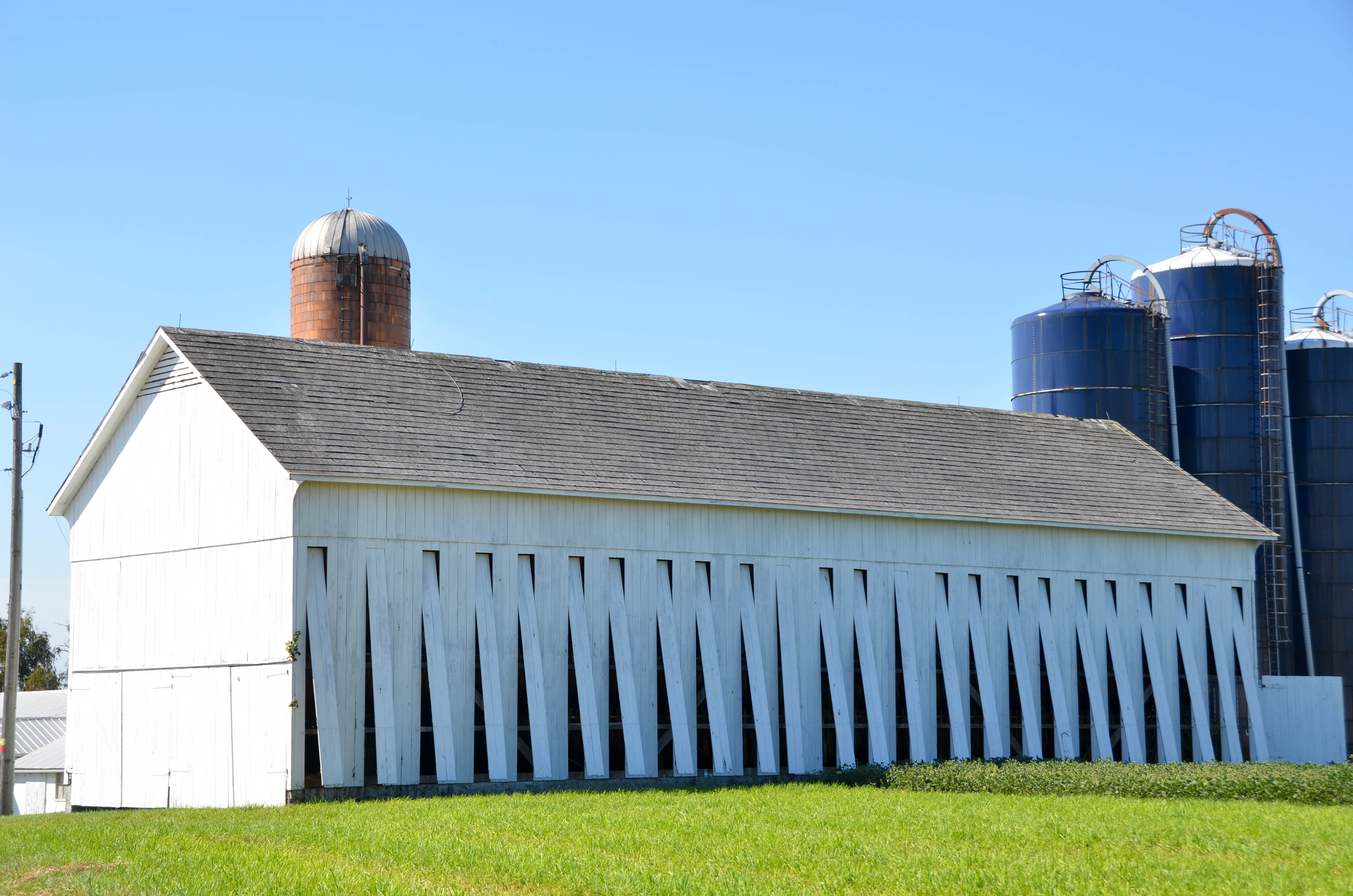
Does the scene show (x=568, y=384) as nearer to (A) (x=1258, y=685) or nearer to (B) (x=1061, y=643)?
(B) (x=1061, y=643)

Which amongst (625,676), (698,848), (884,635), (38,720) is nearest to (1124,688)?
(884,635)

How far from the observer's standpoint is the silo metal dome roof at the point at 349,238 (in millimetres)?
42656

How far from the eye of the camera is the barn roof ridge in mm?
30484

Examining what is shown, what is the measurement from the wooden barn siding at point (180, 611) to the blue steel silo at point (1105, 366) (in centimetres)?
2647

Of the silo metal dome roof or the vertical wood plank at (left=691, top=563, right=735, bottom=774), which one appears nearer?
the vertical wood plank at (left=691, top=563, right=735, bottom=774)

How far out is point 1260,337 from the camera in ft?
162

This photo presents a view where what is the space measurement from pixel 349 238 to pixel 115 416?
36.6 ft

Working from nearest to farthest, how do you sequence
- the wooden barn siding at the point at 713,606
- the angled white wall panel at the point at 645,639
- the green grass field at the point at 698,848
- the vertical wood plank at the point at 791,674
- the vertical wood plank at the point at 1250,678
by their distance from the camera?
1. the green grass field at the point at 698,848
2. the wooden barn siding at the point at 713,606
3. the angled white wall panel at the point at 645,639
4. the vertical wood plank at the point at 791,674
5. the vertical wood plank at the point at 1250,678

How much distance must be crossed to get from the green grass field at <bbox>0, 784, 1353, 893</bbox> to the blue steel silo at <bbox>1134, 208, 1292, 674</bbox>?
23.6m

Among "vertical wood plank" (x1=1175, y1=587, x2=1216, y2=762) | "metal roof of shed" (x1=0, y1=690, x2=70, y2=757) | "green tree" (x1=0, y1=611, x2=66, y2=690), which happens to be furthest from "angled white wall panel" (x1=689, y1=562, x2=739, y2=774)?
"green tree" (x1=0, y1=611, x2=66, y2=690)

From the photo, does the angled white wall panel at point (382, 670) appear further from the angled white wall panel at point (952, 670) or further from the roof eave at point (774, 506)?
the angled white wall panel at point (952, 670)

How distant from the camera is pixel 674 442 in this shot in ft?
115

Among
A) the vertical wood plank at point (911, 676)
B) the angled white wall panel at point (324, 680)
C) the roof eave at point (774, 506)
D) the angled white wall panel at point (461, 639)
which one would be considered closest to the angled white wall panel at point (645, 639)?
the roof eave at point (774, 506)

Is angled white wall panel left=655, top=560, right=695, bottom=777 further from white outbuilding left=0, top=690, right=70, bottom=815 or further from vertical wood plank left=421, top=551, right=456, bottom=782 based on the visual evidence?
white outbuilding left=0, top=690, right=70, bottom=815
